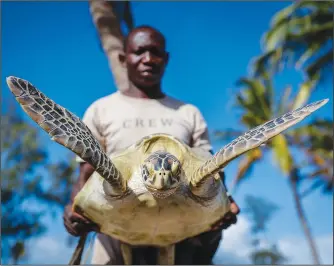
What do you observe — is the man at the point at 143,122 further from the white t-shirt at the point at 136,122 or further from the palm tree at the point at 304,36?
the palm tree at the point at 304,36

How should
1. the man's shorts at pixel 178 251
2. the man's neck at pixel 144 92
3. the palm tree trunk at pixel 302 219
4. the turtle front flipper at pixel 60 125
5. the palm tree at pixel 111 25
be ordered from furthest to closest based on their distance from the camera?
the palm tree trunk at pixel 302 219 → the palm tree at pixel 111 25 → the man's neck at pixel 144 92 → the man's shorts at pixel 178 251 → the turtle front flipper at pixel 60 125

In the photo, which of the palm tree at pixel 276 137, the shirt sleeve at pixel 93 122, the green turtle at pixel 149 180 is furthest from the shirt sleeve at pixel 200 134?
the palm tree at pixel 276 137

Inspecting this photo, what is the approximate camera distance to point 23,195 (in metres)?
9.59

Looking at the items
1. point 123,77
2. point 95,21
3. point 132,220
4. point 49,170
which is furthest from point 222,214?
point 49,170

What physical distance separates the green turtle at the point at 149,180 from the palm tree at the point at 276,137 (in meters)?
8.55

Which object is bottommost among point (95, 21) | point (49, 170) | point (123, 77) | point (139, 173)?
point (139, 173)

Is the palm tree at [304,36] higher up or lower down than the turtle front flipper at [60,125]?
higher up

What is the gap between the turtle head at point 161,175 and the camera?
1.13 meters

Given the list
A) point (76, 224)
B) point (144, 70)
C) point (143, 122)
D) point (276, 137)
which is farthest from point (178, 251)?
point (276, 137)

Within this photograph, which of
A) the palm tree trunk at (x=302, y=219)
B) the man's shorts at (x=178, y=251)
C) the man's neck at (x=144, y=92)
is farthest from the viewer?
the palm tree trunk at (x=302, y=219)

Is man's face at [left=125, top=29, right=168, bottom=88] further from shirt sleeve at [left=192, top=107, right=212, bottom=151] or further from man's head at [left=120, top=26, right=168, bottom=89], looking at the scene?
shirt sleeve at [left=192, top=107, right=212, bottom=151]

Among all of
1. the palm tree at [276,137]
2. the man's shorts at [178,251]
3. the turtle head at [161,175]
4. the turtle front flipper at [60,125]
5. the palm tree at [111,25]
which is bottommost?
the man's shorts at [178,251]

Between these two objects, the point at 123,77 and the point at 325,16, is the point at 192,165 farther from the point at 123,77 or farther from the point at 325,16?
the point at 325,16

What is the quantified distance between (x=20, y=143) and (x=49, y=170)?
1.32m
